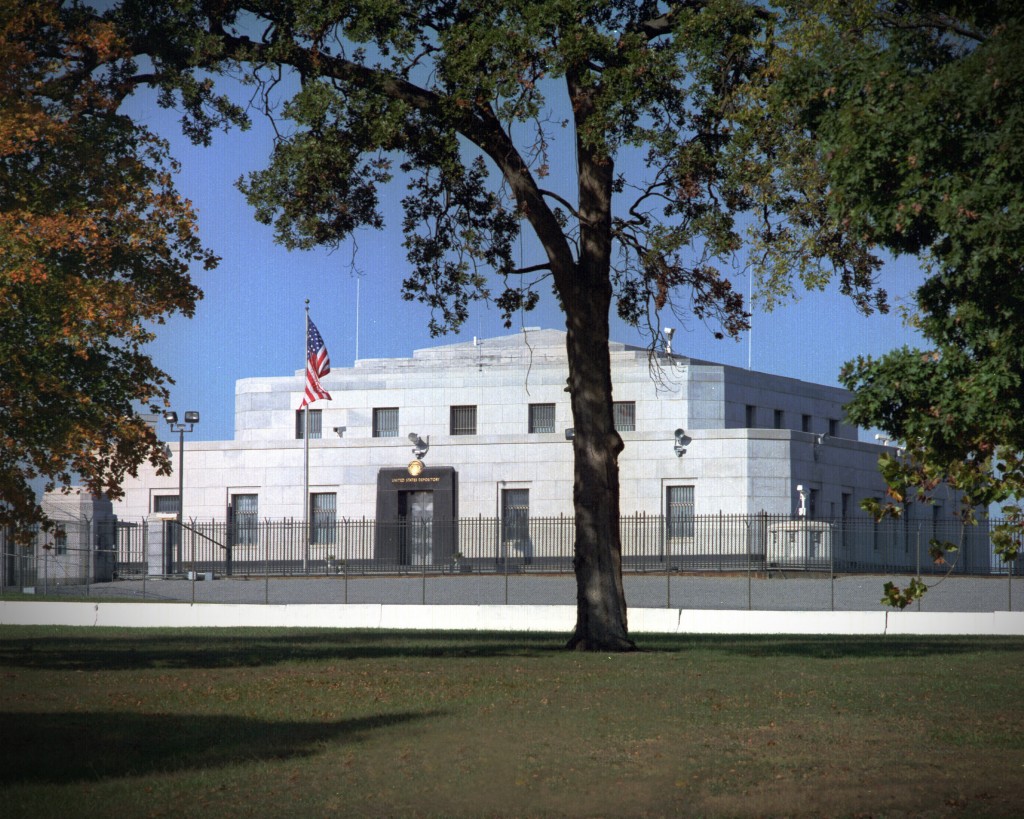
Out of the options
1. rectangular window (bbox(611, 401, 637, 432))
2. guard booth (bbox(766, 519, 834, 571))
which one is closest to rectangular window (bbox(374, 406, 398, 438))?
rectangular window (bbox(611, 401, 637, 432))

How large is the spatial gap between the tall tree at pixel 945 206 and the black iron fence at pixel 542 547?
27210 millimetres

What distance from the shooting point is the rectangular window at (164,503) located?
68.8 m

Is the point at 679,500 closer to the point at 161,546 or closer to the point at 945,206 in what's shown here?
the point at 161,546

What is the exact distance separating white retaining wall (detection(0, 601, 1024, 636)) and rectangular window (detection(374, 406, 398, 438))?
39.2 metres

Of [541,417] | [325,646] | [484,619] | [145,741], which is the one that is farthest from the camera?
[541,417]

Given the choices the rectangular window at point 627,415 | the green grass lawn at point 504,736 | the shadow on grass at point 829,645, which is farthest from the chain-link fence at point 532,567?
the green grass lawn at point 504,736

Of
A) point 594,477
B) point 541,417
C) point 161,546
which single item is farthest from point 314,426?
point 594,477

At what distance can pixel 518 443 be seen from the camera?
65.2 meters

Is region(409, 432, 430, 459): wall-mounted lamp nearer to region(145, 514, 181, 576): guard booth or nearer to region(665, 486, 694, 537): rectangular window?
region(665, 486, 694, 537): rectangular window

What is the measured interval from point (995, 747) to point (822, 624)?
21600mm

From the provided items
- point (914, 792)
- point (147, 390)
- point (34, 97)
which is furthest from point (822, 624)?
point (914, 792)

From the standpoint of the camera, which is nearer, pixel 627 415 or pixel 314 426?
pixel 627 415

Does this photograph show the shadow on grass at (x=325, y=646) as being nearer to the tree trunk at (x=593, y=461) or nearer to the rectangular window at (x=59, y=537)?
the tree trunk at (x=593, y=461)

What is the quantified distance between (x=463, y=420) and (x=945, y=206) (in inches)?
2430
